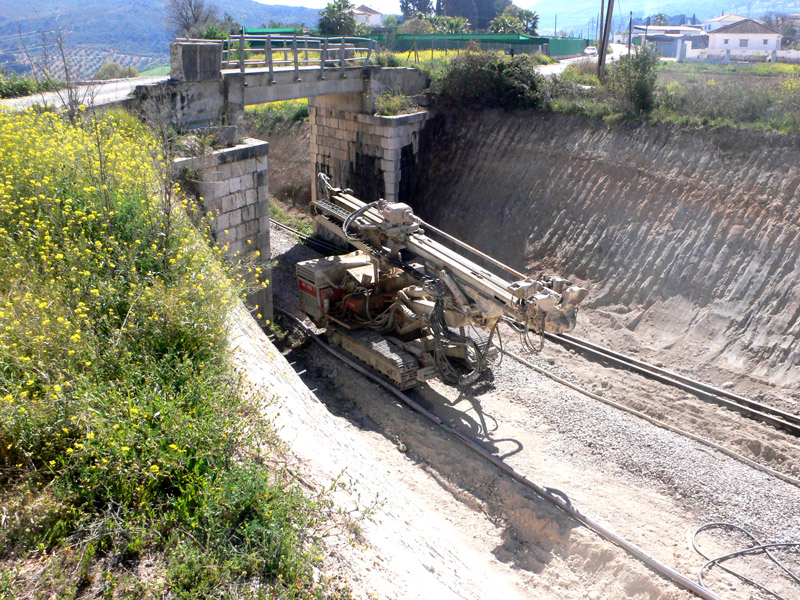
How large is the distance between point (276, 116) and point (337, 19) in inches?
445

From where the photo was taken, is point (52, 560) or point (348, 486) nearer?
point (52, 560)

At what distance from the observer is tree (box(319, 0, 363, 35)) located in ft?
117

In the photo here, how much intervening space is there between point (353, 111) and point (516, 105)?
5362mm

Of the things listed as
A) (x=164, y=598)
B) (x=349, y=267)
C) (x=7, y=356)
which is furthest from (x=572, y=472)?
(x=7, y=356)

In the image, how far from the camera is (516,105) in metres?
20.6

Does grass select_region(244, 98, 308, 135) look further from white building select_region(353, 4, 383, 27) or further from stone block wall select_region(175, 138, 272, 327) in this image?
white building select_region(353, 4, 383, 27)

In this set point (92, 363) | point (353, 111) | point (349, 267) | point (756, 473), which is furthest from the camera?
point (353, 111)

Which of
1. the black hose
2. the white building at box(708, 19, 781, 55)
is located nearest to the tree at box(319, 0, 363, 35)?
the black hose

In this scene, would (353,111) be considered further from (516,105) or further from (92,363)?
(92,363)

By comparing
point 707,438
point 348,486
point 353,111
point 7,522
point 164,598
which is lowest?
point 707,438

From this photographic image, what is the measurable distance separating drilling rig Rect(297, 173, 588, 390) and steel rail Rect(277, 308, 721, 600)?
23 cm

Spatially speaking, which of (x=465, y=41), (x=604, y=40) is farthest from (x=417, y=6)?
(x=604, y=40)

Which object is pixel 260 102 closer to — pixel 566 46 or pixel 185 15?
pixel 566 46

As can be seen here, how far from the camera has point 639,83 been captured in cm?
1783
